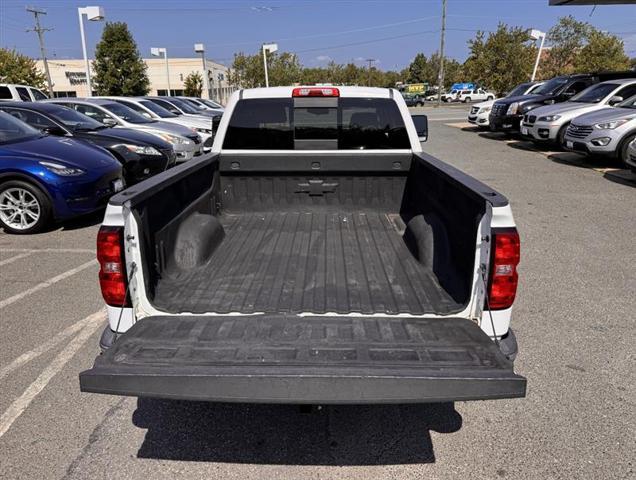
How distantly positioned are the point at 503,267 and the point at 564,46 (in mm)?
57160

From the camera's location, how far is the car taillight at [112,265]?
2.45 meters

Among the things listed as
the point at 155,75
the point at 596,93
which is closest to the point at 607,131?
the point at 596,93

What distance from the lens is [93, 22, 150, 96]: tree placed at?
4369 cm

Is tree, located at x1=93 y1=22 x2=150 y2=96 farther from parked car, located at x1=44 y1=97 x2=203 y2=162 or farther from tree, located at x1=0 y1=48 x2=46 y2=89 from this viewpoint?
parked car, located at x1=44 y1=97 x2=203 y2=162

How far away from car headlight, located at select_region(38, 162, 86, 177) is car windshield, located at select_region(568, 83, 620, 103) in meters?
13.7

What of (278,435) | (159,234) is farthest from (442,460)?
(159,234)

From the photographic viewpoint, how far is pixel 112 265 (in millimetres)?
2506

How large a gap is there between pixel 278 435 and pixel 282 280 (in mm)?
970

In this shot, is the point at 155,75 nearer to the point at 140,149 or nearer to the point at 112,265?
the point at 140,149

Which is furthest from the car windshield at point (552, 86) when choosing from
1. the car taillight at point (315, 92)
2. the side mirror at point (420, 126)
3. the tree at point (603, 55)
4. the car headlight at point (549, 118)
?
the tree at point (603, 55)

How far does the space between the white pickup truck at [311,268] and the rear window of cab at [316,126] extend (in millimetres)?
10

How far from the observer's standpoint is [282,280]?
128 inches

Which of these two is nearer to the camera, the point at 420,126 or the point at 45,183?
the point at 420,126

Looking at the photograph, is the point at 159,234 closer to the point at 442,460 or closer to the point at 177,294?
Result: the point at 177,294
